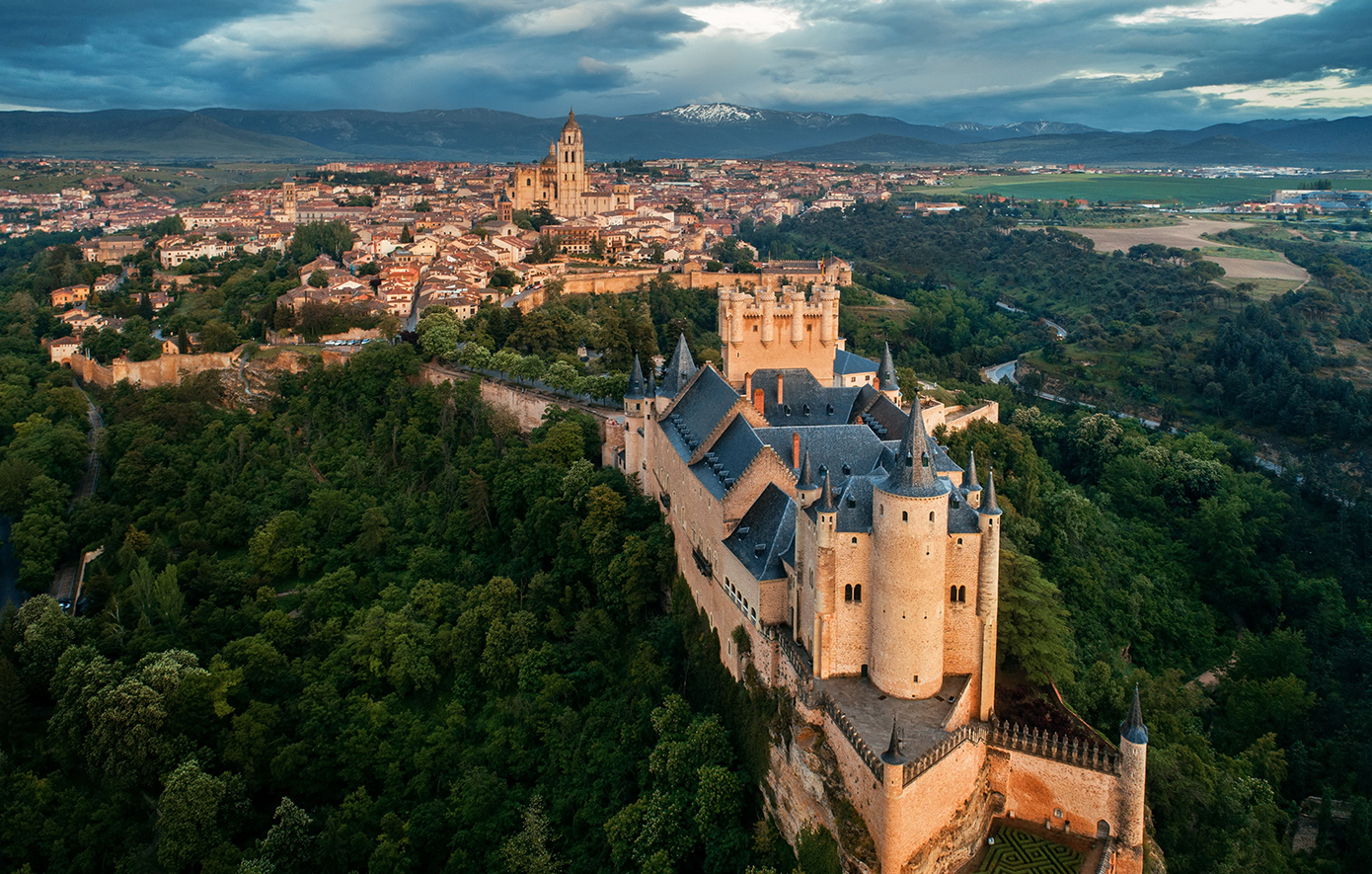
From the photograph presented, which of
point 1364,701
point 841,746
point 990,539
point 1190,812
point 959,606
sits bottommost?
point 1364,701

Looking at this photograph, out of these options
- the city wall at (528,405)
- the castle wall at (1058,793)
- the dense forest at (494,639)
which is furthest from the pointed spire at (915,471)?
the city wall at (528,405)

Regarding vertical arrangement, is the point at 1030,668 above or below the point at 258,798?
above

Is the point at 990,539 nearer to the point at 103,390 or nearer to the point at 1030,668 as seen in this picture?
the point at 1030,668

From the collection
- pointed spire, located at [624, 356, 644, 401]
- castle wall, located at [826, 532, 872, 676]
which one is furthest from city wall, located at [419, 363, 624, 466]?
castle wall, located at [826, 532, 872, 676]

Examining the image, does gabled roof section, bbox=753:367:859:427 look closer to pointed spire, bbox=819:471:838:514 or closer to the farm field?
pointed spire, bbox=819:471:838:514

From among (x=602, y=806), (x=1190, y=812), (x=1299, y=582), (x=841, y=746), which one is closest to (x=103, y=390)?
(x=602, y=806)

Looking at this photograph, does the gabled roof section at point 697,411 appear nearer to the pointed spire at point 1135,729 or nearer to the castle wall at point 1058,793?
the castle wall at point 1058,793
